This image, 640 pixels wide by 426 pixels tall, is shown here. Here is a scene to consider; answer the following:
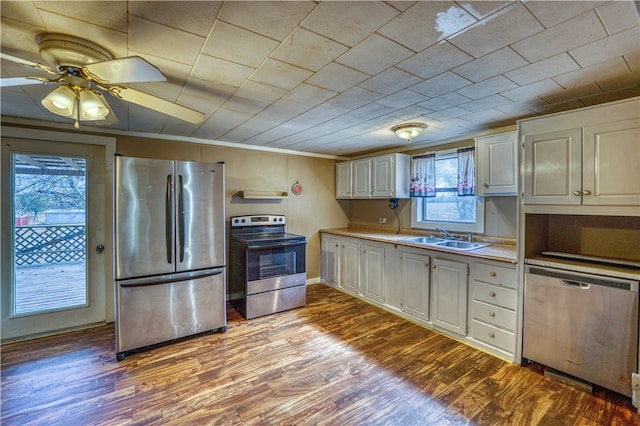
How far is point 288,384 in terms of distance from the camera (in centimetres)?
221

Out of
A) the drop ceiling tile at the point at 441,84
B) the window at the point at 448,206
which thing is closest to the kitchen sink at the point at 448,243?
the window at the point at 448,206

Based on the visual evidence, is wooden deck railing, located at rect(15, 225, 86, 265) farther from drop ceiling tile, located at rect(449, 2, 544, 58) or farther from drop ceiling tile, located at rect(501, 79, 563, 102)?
drop ceiling tile, located at rect(501, 79, 563, 102)

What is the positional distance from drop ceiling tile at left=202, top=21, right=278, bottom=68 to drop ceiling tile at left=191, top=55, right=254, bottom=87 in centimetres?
6

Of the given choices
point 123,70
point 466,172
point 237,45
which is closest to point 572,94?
point 466,172

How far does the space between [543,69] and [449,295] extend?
210cm

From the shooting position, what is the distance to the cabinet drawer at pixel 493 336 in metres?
2.50

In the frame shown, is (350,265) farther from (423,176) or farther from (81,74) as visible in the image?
(81,74)

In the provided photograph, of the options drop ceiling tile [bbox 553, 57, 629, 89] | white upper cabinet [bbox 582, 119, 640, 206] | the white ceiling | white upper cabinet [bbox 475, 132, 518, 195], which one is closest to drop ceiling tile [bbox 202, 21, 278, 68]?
the white ceiling

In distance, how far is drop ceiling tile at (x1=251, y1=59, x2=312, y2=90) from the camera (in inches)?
68.7

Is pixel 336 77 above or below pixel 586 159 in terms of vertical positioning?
above

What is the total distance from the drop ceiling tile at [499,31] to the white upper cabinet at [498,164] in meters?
1.54

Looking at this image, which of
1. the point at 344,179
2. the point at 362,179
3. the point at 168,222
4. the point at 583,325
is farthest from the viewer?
the point at 344,179

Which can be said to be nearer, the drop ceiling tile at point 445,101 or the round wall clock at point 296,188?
the drop ceiling tile at point 445,101

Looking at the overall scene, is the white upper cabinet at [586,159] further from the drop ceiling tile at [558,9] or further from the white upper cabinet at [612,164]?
the drop ceiling tile at [558,9]
